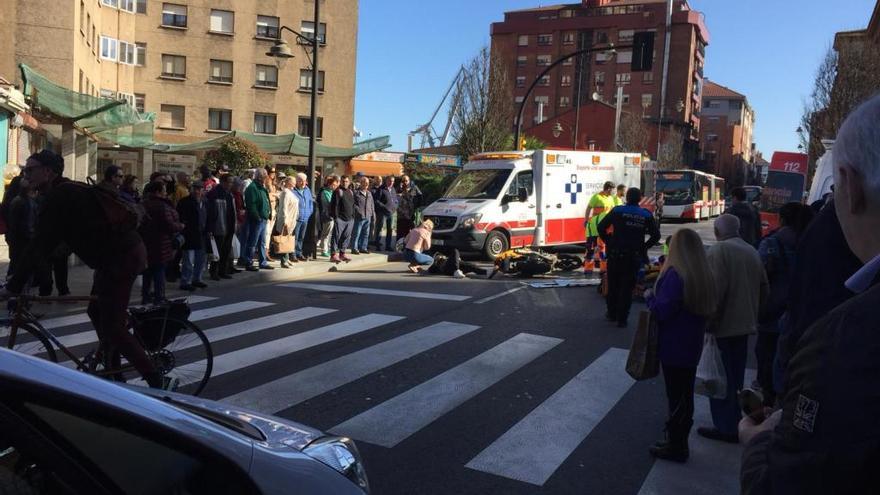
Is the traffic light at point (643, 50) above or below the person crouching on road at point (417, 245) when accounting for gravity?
above

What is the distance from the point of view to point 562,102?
83.2 meters

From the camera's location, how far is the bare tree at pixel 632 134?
6425 cm

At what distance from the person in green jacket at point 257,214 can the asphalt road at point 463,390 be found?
231 cm

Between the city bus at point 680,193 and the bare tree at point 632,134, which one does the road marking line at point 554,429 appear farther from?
the bare tree at point 632,134

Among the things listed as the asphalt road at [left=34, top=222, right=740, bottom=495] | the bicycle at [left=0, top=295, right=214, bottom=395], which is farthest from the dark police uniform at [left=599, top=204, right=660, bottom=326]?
the bicycle at [left=0, top=295, right=214, bottom=395]

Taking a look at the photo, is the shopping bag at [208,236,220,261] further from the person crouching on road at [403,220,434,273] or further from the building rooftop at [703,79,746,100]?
the building rooftop at [703,79,746,100]

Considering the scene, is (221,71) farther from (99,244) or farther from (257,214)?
(99,244)

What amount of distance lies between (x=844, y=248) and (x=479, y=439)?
2.91 meters

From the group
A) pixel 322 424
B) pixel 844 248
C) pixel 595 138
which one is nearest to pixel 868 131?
pixel 844 248

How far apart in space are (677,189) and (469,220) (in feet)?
84.2

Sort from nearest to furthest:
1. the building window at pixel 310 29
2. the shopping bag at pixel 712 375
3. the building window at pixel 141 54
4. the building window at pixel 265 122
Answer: the shopping bag at pixel 712 375 < the building window at pixel 141 54 < the building window at pixel 310 29 < the building window at pixel 265 122

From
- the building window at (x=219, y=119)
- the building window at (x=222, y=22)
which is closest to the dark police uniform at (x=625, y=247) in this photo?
the building window at (x=219, y=119)

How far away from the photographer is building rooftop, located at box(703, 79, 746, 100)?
11131 centimetres

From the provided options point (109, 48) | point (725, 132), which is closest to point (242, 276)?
point (109, 48)
